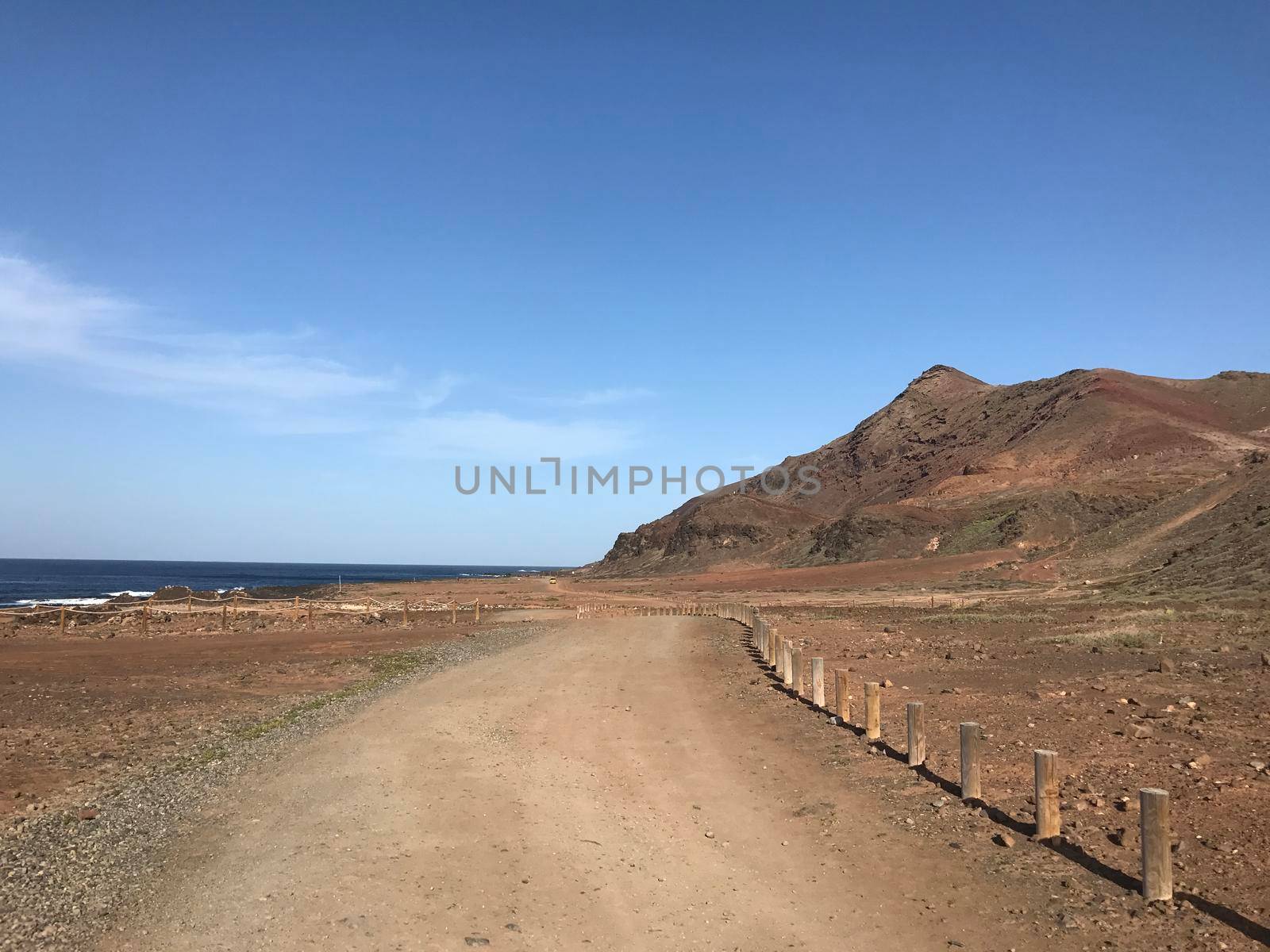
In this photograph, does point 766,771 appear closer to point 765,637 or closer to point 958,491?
point 765,637

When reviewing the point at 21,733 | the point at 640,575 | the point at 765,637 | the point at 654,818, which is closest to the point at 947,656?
the point at 765,637

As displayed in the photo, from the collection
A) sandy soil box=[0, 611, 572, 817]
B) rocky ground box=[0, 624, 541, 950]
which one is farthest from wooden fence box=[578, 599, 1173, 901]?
sandy soil box=[0, 611, 572, 817]

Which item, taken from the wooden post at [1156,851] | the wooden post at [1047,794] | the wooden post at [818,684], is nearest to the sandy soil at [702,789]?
the wooden post at [1156,851]

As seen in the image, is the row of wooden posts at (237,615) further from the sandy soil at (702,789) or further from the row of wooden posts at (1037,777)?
the row of wooden posts at (1037,777)

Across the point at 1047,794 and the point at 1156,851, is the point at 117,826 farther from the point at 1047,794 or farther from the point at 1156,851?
the point at 1156,851

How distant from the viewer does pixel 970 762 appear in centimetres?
1044

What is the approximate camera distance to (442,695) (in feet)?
61.8

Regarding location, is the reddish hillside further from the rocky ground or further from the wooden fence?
the rocky ground

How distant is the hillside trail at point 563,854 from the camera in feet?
23.7

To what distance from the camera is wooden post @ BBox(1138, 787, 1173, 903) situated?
7.46 metres

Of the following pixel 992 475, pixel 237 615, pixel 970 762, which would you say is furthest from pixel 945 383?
pixel 970 762

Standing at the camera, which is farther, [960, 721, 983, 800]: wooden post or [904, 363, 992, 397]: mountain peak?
[904, 363, 992, 397]: mountain peak

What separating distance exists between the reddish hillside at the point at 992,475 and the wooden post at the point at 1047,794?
47405 mm

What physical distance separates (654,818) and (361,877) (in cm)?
333
